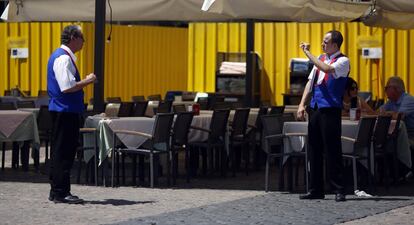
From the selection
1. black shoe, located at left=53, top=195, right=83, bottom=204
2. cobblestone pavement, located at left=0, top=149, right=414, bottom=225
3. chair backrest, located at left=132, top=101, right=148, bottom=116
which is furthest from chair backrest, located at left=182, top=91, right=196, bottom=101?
black shoe, located at left=53, top=195, right=83, bottom=204

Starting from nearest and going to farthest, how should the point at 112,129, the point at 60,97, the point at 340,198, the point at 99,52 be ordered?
the point at 60,97, the point at 340,198, the point at 112,129, the point at 99,52

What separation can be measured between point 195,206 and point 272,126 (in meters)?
2.41

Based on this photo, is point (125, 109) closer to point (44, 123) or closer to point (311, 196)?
point (44, 123)

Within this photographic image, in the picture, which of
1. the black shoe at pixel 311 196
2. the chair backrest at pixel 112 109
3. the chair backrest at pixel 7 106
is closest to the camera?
the black shoe at pixel 311 196

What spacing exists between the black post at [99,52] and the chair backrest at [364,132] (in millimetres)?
3943

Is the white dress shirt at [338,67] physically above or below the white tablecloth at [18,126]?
above

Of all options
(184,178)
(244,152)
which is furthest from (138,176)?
(244,152)

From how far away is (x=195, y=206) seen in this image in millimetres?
13031

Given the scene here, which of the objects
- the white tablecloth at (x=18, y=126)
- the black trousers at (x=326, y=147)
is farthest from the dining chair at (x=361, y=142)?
the white tablecloth at (x=18, y=126)

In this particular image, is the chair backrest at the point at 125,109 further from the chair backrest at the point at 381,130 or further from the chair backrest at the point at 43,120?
the chair backrest at the point at 381,130

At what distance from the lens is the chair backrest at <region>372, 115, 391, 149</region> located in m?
14.7

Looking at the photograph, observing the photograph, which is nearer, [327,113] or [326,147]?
[327,113]

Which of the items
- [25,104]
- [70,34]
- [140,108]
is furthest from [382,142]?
[25,104]

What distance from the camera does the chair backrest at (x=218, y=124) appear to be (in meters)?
16.5
